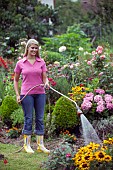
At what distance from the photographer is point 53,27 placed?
17281 millimetres

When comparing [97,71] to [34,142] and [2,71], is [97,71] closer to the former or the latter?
[34,142]

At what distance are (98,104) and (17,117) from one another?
1.67 meters

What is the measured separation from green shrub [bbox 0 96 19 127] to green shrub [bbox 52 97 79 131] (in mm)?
1216

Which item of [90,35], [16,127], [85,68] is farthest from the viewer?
[90,35]

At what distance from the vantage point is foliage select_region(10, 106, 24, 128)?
8.30 meters

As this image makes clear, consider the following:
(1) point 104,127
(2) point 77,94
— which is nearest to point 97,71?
(2) point 77,94

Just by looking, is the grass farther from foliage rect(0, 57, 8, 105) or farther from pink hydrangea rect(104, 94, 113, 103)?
foliage rect(0, 57, 8, 105)

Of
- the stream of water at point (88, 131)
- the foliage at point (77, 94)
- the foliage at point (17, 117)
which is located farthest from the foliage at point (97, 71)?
the stream of water at point (88, 131)

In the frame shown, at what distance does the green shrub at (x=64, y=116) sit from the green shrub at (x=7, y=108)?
3.99ft

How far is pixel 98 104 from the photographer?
7918 mm

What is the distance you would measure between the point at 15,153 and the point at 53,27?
11.1 meters

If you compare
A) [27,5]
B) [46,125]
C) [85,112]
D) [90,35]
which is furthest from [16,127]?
[90,35]

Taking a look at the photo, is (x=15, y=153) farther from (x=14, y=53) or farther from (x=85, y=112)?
(x=14, y=53)

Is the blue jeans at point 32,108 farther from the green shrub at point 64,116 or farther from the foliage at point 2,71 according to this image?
the foliage at point 2,71
